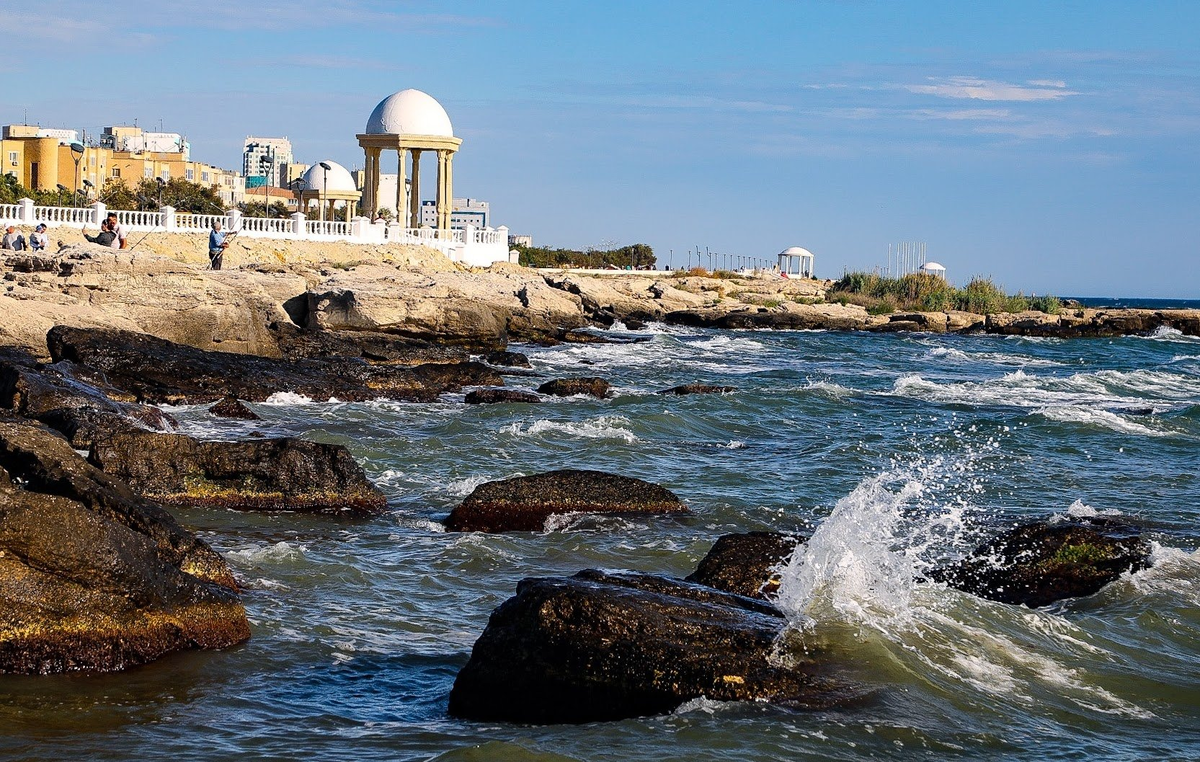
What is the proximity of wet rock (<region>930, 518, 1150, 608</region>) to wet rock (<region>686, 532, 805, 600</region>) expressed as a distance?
59.1 inches

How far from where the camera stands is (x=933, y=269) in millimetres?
85125

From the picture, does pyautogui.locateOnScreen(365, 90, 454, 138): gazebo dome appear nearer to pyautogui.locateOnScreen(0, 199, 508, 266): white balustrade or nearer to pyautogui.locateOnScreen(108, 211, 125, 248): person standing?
pyautogui.locateOnScreen(0, 199, 508, 266): white balustrade

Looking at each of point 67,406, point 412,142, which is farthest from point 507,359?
point 412,142

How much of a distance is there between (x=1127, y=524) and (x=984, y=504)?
8.94 ft

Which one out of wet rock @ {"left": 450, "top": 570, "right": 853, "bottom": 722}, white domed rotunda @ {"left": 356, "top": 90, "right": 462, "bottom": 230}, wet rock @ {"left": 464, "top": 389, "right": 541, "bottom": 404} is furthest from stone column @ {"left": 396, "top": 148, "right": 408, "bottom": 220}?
wet rock @ {"left": 450, "top": 570, "right": 853, "bottom": 722}

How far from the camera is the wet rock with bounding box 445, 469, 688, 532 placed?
467 inches

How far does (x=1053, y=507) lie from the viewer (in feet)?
45.6

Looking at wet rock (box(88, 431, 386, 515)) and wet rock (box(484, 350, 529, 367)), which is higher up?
wet rock (box(484, 350, 529, 367))

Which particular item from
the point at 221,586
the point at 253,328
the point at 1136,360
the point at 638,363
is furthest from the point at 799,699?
the point at 1136,360

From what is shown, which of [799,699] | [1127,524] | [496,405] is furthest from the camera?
[496,405]

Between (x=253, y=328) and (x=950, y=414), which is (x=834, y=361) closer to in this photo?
(x=950, y=414)

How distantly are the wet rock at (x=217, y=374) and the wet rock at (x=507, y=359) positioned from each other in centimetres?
536

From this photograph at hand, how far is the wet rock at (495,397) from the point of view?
72.3 feet

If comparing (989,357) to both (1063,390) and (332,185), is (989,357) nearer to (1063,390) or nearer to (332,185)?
(1063,390)
